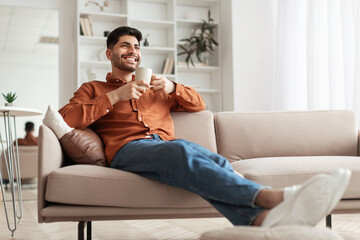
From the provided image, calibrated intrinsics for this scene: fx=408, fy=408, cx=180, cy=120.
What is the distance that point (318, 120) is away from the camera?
2.46 meters

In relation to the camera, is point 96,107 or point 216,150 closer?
point 96,107

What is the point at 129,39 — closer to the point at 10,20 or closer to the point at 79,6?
the point at 79,6

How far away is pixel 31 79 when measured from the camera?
17.3 ft

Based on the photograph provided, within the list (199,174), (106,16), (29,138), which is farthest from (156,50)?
(199,174)

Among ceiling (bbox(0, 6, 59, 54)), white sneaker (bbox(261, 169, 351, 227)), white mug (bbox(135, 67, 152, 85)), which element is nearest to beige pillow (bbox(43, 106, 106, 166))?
white mug (bbox(135, 67, 152, 85))

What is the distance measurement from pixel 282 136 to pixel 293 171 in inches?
23.3

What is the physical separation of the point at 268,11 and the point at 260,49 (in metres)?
0.43

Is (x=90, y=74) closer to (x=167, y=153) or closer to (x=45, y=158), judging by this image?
(x=45, y=158)

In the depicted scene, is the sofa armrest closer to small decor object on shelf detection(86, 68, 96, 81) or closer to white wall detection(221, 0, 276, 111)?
small decor object on shelf detection(86, 68, 96, 81)

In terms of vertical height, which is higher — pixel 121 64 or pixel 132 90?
pixel 121 64

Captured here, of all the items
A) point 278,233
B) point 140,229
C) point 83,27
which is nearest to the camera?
point 278,233

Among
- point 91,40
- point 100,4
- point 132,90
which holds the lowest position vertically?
point 132,90

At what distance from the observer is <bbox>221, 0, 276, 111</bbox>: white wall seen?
4.53 m

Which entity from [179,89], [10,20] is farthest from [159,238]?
[10,20]
